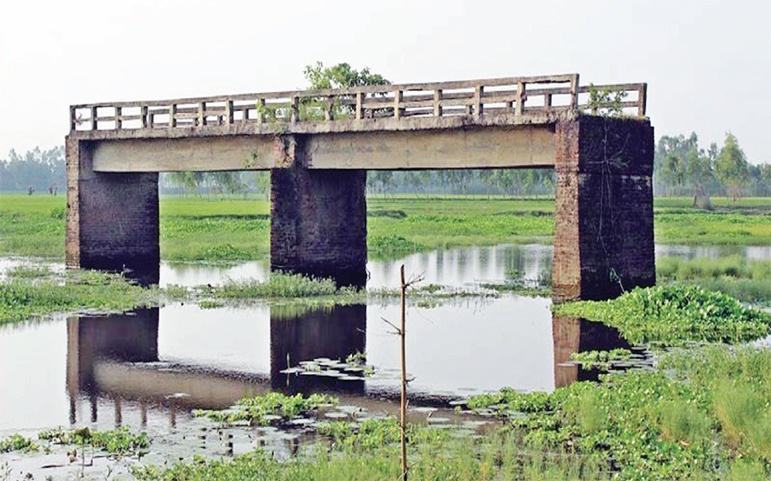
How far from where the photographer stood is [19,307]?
27.9 meters

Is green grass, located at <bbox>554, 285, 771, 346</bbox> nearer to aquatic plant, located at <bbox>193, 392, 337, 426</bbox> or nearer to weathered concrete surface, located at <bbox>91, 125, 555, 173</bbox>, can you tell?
weathered concrete surface, located at <bbox>91, 125, 555, 173</bbox>

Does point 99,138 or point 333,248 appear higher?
point 99,138

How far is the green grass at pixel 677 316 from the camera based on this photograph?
2327 centimetres

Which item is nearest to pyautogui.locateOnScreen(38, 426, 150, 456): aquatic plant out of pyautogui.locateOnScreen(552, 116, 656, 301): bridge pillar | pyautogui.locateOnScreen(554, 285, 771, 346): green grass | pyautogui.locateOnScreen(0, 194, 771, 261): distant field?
pyautogui.locateOnScreen(554, 285, 771, 346): green grass

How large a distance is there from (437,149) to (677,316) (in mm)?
8677

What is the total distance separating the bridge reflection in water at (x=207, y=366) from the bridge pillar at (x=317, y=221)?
5.35m

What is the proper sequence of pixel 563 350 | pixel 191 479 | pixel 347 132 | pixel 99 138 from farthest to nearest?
pixel 99 138 < pixel 347 132 < pixel 563 350 < pixel 191 479

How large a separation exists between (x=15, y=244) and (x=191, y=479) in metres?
42.7

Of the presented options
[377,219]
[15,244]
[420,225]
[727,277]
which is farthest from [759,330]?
[377,219]

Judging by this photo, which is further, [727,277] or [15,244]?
[15,244]

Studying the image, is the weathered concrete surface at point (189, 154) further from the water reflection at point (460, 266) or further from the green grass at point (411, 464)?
the green grass at point (411, 464)

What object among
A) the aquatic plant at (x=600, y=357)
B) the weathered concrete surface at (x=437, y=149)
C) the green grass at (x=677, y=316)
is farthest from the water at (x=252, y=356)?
the weathered concrete surface at (x=437, y=149)

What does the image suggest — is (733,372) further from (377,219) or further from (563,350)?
(377,219)

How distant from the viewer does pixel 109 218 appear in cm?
3991
